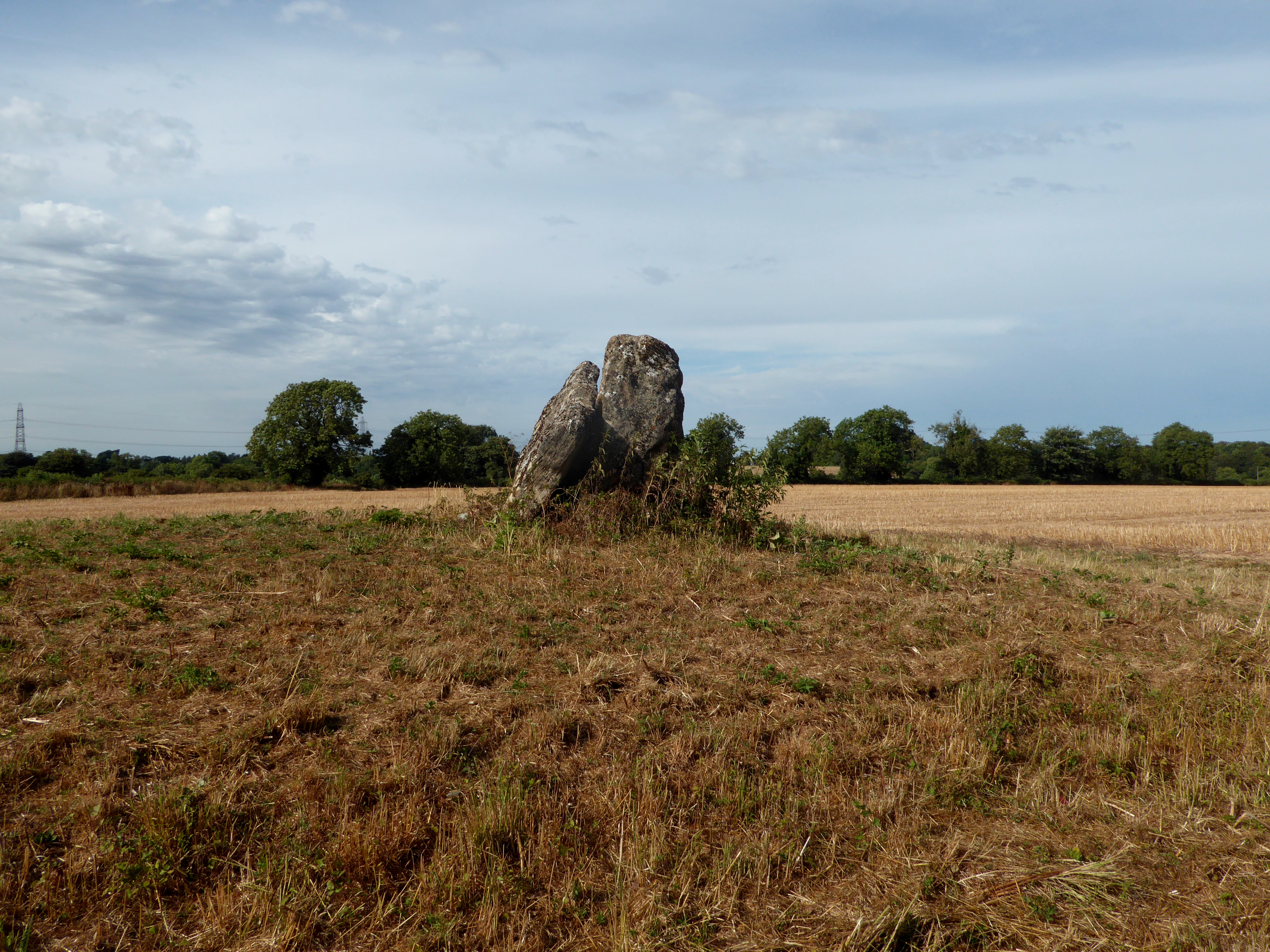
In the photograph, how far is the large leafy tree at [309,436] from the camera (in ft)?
184

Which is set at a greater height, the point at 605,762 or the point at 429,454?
the point at 429,454

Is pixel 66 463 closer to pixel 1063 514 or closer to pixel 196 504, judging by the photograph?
pixel 196 504

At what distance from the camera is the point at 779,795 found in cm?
525

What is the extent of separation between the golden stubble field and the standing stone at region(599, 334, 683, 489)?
331 centimetres

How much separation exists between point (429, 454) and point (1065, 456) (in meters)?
65.2

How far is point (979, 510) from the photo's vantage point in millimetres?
37781

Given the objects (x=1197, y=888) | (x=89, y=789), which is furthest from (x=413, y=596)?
(x=1197, y=888)

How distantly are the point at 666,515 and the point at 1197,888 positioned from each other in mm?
8382

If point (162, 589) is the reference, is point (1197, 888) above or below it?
below

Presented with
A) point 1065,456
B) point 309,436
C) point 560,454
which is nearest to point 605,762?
point 560,454

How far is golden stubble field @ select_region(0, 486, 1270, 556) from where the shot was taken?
23.8 metres

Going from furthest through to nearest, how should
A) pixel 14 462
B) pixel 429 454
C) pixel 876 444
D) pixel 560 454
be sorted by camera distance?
pixel 876 444, pixel 429 454, pixel 14 462, pixel 560 454

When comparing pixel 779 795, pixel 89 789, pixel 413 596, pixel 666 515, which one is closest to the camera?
pixel 89 789

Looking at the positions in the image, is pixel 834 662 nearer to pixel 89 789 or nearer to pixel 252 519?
pixel 89 789
